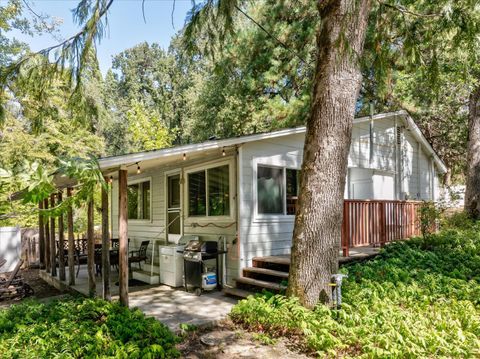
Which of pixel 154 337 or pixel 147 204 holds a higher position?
pixel 147 204

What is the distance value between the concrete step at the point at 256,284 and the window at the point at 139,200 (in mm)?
4334

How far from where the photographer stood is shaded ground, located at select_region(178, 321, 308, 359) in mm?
4148

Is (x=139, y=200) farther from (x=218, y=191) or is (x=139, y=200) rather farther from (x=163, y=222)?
(x=218, y=191)

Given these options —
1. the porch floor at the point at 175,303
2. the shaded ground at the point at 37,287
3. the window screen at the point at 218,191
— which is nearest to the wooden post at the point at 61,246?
the porch floor at the point at 175,303

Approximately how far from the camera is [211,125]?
60.2 feet

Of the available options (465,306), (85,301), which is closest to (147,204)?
(85,301)

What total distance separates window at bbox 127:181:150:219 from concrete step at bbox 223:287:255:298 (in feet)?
13.9

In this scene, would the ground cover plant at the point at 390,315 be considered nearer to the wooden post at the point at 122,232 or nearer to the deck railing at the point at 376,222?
the deck railing at the point at 376,222

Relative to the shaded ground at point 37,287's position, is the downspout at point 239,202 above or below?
above

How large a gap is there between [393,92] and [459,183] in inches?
774

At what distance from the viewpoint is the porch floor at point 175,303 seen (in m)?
5.40

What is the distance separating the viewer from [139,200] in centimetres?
1071

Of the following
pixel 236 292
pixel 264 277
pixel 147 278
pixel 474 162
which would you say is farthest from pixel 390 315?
pixel 474 162

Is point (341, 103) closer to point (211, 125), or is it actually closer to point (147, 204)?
point (147, 204)
